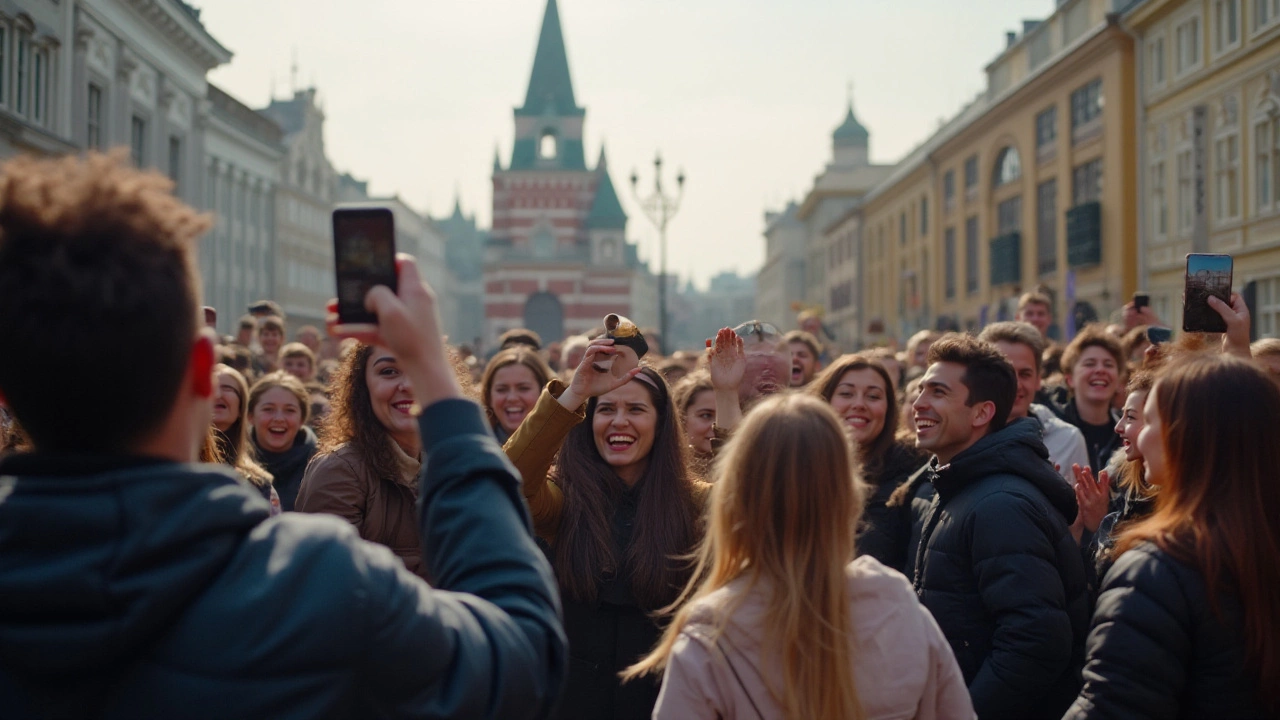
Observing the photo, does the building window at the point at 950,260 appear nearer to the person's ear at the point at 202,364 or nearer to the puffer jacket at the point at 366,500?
the puffer jacket at the point at 366,500

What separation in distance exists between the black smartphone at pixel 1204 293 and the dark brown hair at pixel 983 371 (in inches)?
34.4

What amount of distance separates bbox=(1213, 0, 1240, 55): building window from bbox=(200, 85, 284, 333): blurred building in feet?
103

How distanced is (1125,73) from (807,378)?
87.5ft

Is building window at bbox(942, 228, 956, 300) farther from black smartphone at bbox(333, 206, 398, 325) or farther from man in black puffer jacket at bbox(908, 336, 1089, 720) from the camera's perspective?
black smartphone at bbox(333, 206, 398, 325)

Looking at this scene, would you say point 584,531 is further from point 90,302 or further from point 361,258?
point 90,302

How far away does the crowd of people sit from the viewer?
1732mm

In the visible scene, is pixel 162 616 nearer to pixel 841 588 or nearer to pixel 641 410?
pixel 841 588

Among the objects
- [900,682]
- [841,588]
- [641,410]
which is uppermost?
[641,410]

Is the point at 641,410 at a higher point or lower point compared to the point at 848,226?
lower

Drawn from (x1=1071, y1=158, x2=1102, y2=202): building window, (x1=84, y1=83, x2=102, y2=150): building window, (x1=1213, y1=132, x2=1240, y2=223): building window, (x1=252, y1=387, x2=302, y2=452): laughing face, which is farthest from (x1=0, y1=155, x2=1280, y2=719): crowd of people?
(x1=1071, y1=158, x2=1102, y2=202): building window

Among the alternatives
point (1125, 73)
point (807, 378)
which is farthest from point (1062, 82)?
point (807, 378)

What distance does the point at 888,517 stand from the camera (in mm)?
5457

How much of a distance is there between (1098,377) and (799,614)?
5.60m

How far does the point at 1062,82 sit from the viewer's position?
3628cm
